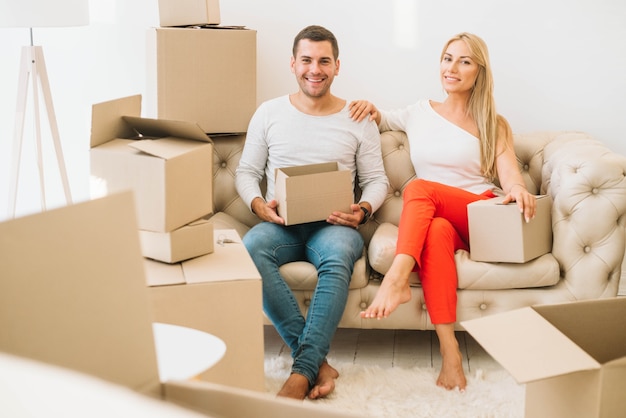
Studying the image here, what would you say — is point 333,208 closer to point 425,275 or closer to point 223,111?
point 425,275

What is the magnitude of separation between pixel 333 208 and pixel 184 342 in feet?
4.65

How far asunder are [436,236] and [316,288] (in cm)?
43

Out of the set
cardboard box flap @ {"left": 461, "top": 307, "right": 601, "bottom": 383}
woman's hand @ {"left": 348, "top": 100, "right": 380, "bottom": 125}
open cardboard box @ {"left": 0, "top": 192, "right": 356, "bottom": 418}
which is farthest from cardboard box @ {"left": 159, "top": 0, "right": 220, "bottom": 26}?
open cardboard box @ {"left": 0, "top": 192, "right": 356, "bottom": 418}

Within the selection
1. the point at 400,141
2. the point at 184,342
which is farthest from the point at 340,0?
the point at 184,342

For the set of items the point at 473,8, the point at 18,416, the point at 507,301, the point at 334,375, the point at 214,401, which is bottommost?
the point at 334,375

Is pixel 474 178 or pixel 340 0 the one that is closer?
pixel 474 178

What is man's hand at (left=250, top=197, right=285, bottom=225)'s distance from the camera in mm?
2807

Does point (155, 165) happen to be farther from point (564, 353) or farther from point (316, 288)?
point (564, 353)

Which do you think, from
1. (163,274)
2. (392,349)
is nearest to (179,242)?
(163,274)

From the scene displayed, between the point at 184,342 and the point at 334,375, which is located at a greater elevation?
the point at 184,342

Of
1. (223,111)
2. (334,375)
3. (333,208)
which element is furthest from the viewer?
(223,111)

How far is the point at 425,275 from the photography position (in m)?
2.67

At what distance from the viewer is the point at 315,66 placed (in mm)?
2969

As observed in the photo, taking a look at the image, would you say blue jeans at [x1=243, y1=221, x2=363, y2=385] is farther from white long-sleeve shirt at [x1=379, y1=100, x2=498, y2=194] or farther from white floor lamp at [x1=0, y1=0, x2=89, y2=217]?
white floor lamp at [x1=0, y1=0, x2=89, y2=217]
